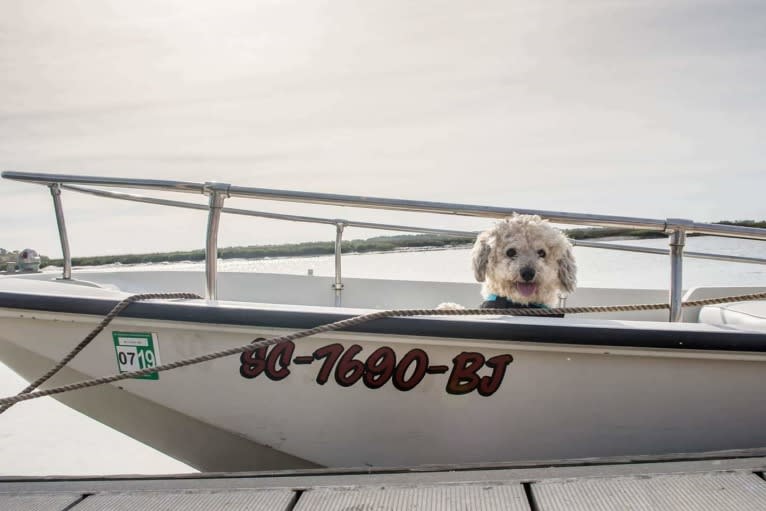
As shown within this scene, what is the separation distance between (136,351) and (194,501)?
2.74 feet

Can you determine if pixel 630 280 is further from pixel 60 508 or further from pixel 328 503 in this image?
pixel 60 508

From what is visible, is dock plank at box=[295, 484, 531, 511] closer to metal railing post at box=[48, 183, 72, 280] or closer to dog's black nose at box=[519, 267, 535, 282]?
dog's black nose at box=[519, 267, 535, 282]

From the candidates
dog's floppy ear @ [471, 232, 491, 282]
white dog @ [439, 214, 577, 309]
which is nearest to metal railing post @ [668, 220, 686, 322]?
white dog @ [439, 214, 577, 309]

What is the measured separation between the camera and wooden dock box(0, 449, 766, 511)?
1578 millimetres

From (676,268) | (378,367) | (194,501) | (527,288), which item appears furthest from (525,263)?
(194,501)

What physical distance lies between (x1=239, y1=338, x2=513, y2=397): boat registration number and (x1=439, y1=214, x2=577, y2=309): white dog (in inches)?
23.7

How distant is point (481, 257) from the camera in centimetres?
294

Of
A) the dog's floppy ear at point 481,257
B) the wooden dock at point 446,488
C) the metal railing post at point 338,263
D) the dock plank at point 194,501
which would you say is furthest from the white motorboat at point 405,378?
the metal railing post at point 338,263

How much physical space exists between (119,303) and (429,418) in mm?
1372

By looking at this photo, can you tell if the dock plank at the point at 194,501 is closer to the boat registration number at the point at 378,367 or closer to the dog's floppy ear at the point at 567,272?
the boat registration number at the point at 378,367

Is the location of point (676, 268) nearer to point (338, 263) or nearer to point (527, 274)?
point (527, 274)

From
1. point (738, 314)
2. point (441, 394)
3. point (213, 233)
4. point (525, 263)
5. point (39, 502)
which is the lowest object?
point (39, 502)

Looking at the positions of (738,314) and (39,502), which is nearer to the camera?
(39,502)

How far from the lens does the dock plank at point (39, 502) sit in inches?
65.9
